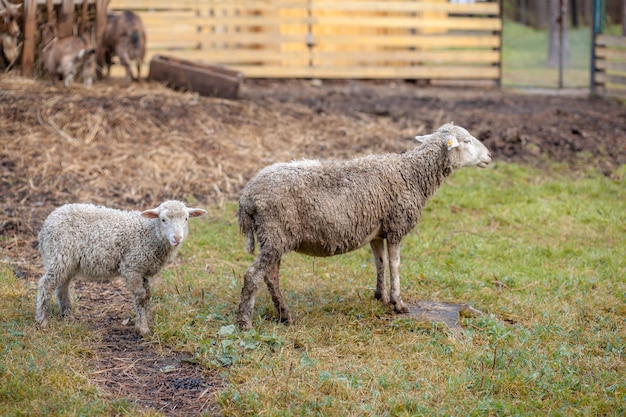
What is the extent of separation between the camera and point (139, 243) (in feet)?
19.5

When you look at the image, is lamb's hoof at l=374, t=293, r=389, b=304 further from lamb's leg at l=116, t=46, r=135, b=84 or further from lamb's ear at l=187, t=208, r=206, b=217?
lamb's leg at l=116, t=46, r=135, b=84

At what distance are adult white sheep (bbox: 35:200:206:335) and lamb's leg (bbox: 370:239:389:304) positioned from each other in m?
1.71

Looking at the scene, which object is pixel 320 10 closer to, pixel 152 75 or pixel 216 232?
pixel 152 75

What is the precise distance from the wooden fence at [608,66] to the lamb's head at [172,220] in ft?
42.0

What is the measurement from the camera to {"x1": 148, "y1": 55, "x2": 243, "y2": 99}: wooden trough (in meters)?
12.6

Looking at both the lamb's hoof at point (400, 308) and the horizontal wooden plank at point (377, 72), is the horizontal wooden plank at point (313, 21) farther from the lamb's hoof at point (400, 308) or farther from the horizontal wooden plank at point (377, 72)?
the lamb's hoof at point (400, 308)

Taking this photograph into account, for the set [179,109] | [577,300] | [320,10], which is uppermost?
[320,10]

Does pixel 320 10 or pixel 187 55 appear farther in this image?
pixel 320 10

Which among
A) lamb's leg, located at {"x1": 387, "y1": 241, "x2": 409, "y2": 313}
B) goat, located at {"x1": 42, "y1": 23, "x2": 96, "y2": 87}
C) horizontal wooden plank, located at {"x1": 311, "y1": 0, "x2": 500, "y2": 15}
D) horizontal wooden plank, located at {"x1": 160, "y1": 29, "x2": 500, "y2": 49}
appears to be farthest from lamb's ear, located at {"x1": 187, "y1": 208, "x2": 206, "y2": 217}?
horizontal wooden plank, located at {"x1": 311, "y1": 0, "x2": 500, "y2": 15}

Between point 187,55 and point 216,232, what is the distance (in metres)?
9.48

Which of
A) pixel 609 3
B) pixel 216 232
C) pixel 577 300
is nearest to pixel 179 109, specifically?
pixel 216 232

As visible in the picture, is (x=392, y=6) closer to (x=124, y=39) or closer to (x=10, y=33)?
(x=124, y=39)

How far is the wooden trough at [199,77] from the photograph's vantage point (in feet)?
41.3

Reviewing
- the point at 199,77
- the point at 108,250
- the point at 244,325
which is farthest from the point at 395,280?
the point at 199,77
